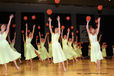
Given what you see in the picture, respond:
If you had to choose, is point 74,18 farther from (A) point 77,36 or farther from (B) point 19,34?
(B) point 19,34

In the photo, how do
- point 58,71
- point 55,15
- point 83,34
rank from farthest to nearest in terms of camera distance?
1. point 83,34
2. point 55,15
3. point 58,71

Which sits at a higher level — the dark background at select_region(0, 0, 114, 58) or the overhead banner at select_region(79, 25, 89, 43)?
the dark background at select_region(0, 0, 114, 58)

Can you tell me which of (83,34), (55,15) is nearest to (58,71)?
(55,15)

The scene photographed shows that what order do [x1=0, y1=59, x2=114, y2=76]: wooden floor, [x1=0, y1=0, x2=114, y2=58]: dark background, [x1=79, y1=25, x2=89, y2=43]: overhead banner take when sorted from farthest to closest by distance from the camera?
1. [x1=79, y1=25, x2=89, y2=43]: overhead banner
2. [x1=0, y1=0, x2=114, y2=58]: dark background
3. [x1=0, y1=59, x2=114, y2=76]: wooden floor

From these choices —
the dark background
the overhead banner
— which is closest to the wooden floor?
the dark background

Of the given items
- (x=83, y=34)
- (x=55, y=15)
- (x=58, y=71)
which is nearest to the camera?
(x=58, y=71)

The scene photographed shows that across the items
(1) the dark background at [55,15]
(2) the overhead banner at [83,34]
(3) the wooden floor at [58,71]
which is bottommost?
(3) the wooden floor at [58,71]

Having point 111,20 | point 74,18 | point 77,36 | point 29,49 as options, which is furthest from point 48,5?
point 29,49

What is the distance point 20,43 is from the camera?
14.5m

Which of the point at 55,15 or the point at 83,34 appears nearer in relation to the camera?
the point at 55,15

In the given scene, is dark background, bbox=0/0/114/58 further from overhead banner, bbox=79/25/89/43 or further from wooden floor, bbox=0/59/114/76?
wooden floor, bbox=0/59/114/76

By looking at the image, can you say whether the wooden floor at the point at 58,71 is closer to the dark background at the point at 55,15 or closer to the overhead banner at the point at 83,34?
the dark background at the point at 55,15

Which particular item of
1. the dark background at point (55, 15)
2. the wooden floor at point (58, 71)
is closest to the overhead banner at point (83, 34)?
the dark background at point (55, 15)

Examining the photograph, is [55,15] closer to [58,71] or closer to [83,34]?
[83,34]
